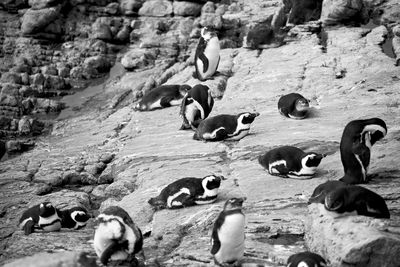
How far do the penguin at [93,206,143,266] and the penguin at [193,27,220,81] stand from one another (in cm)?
1040

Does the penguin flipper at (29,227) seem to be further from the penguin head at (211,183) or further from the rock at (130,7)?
the rock at (130,7)

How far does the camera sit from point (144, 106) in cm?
1766

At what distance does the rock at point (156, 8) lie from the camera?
85.9 feet

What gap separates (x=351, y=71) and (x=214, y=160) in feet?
18.5

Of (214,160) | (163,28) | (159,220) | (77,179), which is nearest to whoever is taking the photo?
(159,220)

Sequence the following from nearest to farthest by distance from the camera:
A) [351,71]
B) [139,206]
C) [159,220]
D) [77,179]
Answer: [159,220], [139,206], [77,179], [351,71]

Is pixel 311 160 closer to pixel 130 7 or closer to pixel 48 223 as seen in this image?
pixel 48 223

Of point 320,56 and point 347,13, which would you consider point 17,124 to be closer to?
point 320,56

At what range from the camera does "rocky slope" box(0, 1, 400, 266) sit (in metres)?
9.12

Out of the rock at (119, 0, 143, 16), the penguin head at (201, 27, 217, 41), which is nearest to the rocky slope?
the penguin head at (201, 27, 217, 41)

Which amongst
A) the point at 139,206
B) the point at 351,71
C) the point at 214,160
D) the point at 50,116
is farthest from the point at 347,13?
the point at 139,206

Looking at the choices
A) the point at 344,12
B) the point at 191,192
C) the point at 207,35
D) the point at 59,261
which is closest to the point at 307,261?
the point at 59,261

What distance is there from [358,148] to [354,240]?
265 centimetres

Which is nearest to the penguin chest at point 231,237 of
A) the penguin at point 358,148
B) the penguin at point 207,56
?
the penguin at point 358,148
